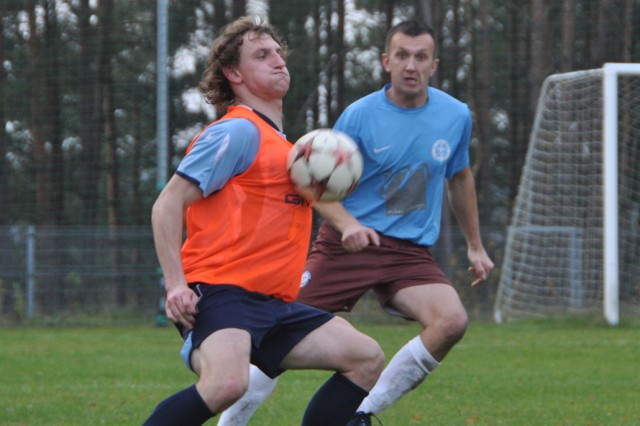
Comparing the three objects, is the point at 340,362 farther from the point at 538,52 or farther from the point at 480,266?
the point at 538,52

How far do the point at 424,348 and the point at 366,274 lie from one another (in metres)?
0.49

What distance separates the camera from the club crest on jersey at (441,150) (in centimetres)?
595

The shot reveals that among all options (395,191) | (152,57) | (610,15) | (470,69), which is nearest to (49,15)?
(152,57)

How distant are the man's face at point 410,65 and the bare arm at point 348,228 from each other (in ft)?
4.83

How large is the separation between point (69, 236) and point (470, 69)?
6555 mm

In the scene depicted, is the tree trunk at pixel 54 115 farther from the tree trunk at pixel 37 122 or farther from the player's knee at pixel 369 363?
the player's knee at pixel 369 363

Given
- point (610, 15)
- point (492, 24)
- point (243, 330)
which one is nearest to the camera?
point (243, 330)

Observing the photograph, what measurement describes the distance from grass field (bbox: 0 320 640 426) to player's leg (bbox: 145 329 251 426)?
7.74ft

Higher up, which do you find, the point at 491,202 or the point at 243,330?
the point at 243,330

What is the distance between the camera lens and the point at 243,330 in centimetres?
419

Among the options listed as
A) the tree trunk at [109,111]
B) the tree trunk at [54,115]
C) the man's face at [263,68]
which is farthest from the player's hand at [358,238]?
the tree trunk at [54,115]

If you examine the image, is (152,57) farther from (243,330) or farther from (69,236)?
(243,330)

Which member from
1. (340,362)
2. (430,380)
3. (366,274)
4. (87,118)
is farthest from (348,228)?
(87,118)

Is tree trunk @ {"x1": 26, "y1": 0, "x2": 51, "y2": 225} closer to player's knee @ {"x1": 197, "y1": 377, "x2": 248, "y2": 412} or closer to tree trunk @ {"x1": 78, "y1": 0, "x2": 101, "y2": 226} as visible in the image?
tree trunk @ {"x1": 78, "y1": 0, "x2": 101, "y2": 226}
